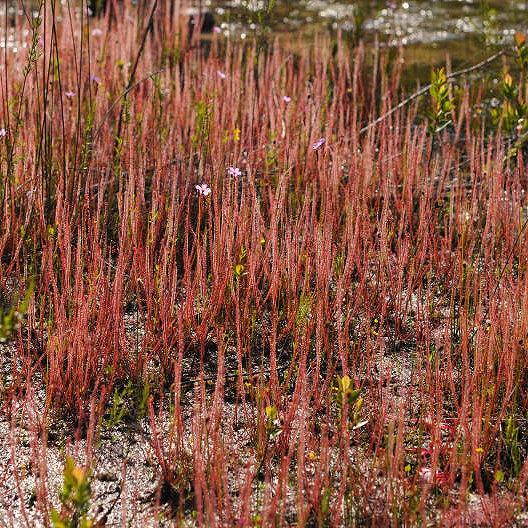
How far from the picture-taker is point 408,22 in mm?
6453

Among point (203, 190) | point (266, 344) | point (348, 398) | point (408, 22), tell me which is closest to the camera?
point (348, 398)

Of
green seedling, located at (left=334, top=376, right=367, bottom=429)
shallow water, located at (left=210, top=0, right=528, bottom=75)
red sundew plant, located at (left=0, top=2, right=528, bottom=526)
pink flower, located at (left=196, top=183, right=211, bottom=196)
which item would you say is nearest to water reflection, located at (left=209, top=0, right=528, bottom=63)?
shallow water, located at (left=210, top=0, right=528, bottom=75)

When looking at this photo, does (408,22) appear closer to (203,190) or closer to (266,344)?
(203,190)

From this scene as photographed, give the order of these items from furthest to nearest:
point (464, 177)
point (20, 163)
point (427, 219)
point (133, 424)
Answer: point (464, 177), point (20, 163), point (427, 219), point (133, 424)

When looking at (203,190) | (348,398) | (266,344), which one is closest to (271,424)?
(348,398)

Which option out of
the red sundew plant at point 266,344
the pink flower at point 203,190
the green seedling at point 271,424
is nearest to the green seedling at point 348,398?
the red sundew plant at point 266,344

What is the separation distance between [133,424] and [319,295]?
63 cm

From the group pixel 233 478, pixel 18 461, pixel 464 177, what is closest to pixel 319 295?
pixel 233 478

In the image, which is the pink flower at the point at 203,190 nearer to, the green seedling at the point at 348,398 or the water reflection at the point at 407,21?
the green seedling at the point at 348,398

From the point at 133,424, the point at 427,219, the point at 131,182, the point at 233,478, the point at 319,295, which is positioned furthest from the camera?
the point at 427,219

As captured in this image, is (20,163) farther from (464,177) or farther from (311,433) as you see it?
(464,177)

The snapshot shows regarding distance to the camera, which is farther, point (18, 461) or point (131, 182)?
point (131, 182)

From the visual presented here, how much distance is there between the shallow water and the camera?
5441 mm

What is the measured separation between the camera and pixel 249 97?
135 inches
